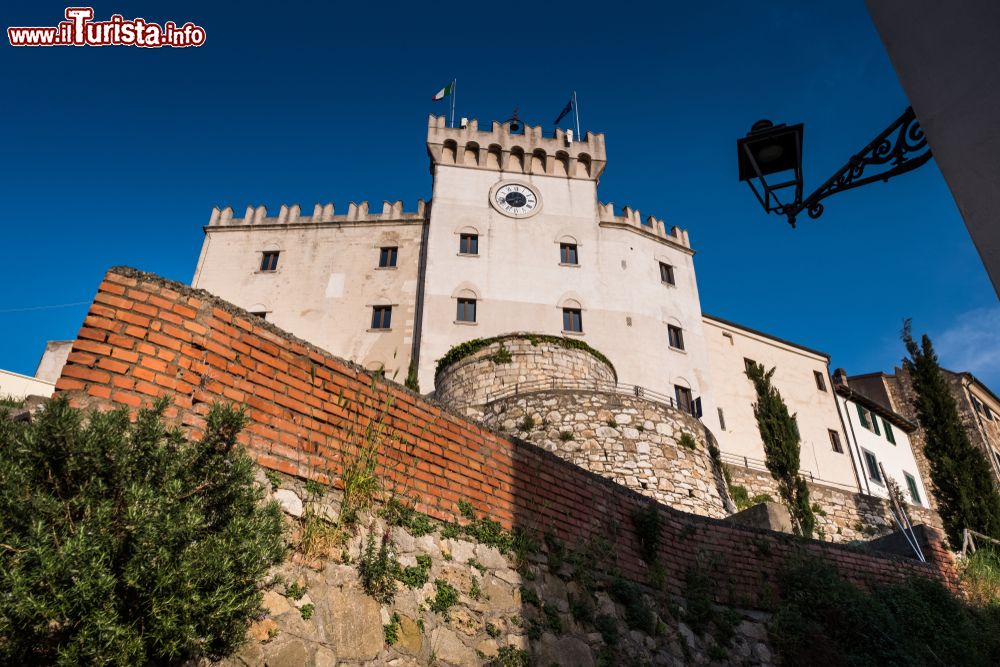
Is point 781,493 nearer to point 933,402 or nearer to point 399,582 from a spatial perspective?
point 933,402

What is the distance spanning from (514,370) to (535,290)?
11.1m

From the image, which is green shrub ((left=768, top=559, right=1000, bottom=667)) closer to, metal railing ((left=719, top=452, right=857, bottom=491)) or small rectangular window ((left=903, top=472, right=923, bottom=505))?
metal railing ((left=719, top=452, right=857, bottom=491))

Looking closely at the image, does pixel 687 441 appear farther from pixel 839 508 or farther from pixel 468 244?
pixel 468 244

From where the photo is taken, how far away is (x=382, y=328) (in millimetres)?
28672

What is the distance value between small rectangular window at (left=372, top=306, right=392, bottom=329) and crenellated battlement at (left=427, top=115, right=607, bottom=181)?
321 inches

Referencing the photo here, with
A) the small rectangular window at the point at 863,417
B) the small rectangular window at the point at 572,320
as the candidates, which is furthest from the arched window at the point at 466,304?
the small rectangular window at the point at 863,417

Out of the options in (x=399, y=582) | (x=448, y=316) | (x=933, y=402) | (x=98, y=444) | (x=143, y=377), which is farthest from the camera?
(x=448, y=316)

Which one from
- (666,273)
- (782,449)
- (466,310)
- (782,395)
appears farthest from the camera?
(782,395)

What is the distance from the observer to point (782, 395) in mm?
33406

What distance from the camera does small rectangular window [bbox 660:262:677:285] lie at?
105 feet

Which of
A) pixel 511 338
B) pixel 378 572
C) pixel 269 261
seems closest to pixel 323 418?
pixel 378 572

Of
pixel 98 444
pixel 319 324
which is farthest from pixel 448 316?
pixel 98 444

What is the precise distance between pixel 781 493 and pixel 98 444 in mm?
25179

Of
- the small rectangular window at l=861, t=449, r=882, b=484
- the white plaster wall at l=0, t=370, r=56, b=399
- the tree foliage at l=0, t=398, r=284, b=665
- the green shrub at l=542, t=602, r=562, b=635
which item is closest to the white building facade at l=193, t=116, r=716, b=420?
the small rectangular window at l=861, t=449, r=882, b=484
